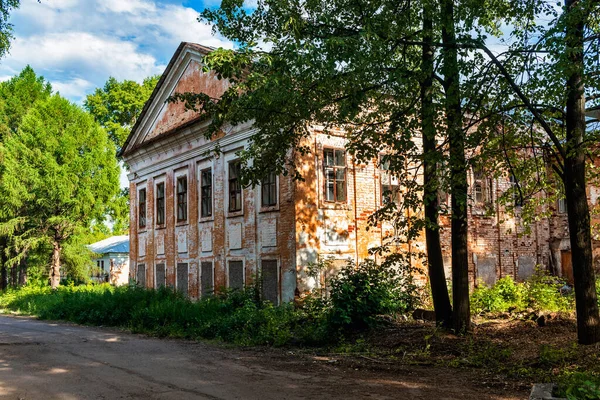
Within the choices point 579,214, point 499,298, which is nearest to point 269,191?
point 499,298

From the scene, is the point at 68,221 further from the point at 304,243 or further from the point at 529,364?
the point at 529,364

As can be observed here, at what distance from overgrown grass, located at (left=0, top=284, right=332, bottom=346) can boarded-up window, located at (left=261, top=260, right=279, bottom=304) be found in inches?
23.3

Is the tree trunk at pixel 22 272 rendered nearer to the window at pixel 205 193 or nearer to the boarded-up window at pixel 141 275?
the boarded-up window at pixel 141 275

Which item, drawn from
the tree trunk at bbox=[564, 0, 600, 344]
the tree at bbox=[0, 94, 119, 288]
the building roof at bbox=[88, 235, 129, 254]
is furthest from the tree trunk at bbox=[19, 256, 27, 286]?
the tree trunk at bbox=[564, 0, 600, 344]

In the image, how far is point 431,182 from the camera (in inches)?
402

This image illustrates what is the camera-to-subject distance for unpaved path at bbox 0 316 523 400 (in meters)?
7.96

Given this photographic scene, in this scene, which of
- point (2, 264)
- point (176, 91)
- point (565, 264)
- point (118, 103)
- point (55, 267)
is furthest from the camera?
point (118, 103)

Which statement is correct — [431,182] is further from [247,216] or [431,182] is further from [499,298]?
[247,216]

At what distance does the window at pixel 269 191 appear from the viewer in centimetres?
1812

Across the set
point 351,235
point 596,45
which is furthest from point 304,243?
point 596,45

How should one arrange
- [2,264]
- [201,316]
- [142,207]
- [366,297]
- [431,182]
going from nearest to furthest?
[431,182] → [366,297] → [201,316] → [142,207] → [2,264]

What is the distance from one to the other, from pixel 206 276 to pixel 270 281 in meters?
4.42

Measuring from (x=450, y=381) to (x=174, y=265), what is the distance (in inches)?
656


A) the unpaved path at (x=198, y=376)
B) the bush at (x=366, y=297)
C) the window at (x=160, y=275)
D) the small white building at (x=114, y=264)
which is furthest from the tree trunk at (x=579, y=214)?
the small white building at (x=114, y=264)
